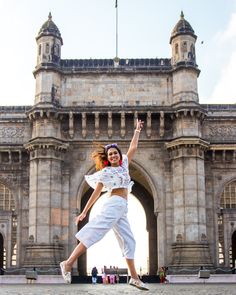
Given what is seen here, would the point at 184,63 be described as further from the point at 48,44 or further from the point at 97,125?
the point at 48,44

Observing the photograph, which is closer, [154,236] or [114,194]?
[114,194]

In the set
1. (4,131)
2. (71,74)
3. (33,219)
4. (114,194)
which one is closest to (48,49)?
(71,74)

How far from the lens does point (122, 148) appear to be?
31531 millimetres

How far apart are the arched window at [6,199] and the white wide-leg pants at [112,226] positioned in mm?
24455

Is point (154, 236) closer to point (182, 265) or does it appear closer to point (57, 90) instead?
point (182, 265)

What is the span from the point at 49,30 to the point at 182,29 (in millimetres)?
7453

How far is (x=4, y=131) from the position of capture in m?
32.4

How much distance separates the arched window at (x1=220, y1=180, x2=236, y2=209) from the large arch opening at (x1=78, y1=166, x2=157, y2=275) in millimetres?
4737

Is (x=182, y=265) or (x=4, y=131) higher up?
(x=4, y=131)

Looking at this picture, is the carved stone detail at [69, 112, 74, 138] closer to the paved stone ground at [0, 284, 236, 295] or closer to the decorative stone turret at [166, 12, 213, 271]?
the decorative stone turret at [166, 12, 213, 271]

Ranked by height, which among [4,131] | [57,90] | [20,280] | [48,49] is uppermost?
[48,49]

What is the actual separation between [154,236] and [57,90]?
11.3m

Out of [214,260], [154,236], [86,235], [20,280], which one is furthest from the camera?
[154,236]

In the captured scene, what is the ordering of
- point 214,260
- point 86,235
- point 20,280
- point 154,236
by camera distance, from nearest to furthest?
point 86,235
point 20,280
point 214,260
point 154,236
